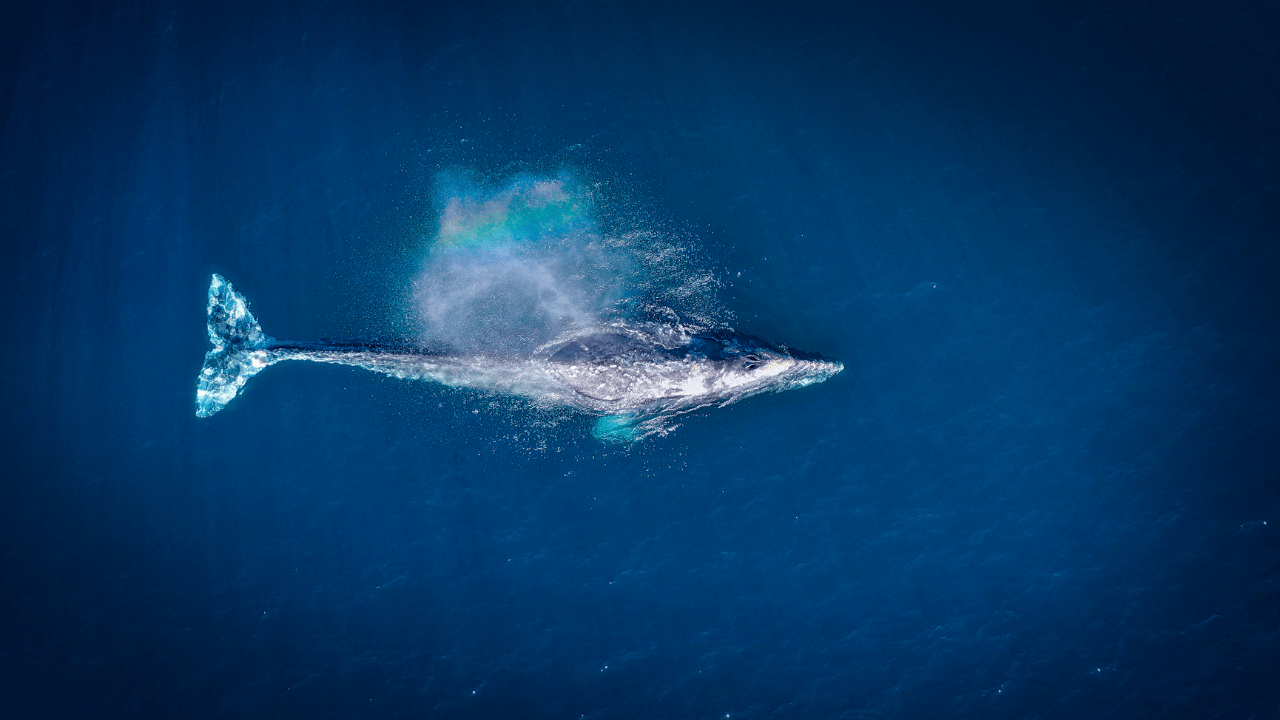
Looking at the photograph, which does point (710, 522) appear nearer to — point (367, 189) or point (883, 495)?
point (883, 495)

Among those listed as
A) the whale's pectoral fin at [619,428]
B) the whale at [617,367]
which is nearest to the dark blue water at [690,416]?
the whale's pectoral fin at [619,428]

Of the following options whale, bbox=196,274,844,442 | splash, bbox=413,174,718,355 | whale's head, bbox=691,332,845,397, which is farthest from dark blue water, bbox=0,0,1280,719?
splash, bbox=413,174,718,355

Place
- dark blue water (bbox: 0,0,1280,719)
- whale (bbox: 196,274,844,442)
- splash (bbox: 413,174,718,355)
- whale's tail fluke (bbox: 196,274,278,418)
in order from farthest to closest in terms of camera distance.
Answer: whale's tail fluke (bbox: 196,274,278,418), splash (bbox: 413,174,718,355), whale (bbox: 196,274,844,442), dark blue water (bbox: 0,0,1280,719)

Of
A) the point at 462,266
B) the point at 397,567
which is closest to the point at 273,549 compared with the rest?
the point at 397,567

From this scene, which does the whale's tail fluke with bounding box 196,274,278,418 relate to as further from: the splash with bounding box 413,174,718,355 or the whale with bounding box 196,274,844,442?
the splash with bounding box 413,174,718,355

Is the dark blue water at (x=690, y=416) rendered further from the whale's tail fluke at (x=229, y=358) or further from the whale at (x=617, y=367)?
the whale at (x=617, y=367)

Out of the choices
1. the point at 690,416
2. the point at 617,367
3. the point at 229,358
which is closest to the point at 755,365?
the point at 690,416
